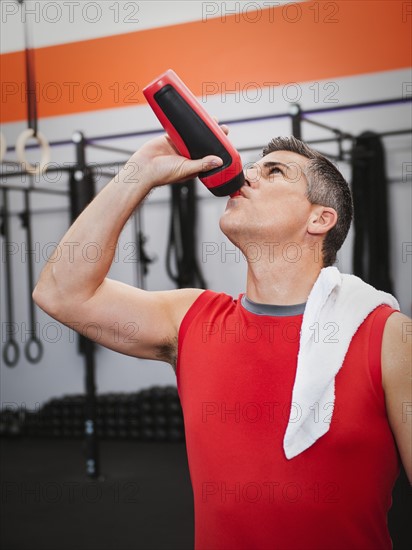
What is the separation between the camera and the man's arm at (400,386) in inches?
50.1

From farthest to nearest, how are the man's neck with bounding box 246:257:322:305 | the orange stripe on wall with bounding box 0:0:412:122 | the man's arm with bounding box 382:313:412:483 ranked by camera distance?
the orange stripe on wall with bounding box 0:0:412:122
the man's neck with bounding box 246:257:322:305
the man's arm with bounding box 382:313:412:483

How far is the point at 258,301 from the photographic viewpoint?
1618 mm

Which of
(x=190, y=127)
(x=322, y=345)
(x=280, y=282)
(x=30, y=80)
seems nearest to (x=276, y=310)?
(x=280, y=282)

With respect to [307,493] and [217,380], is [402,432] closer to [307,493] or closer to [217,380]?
[307,493]

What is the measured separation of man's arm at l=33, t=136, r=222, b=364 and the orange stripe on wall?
259 cm

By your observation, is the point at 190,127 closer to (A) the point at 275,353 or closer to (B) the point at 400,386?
(A) the point at 275,353

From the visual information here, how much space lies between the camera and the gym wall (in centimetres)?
422

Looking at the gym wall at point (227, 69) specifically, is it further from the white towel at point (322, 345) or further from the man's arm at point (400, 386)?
the man's arm at point (400, 386)

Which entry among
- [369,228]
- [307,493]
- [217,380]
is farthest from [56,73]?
[307,493]

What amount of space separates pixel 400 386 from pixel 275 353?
308 mm

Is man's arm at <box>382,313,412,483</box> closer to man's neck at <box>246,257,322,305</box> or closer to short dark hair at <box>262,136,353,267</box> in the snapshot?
man's neck at <box>246,257,322,305</box>

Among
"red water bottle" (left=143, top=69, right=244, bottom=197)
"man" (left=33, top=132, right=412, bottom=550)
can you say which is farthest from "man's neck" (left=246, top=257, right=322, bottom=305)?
"red water bottle" (left=143, top=69, right=244, bottom=197)

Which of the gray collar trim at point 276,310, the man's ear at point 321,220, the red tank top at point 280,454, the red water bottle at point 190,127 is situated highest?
the red water bottle at point 190,127

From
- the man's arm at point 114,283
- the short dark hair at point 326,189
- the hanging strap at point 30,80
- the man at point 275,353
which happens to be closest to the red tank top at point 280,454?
the man at point 275,353
